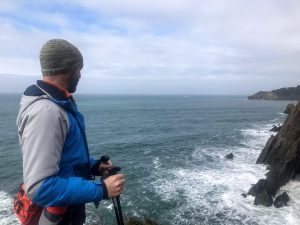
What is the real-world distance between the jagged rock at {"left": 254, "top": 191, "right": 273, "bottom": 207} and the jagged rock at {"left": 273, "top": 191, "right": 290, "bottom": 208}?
0.39 meters

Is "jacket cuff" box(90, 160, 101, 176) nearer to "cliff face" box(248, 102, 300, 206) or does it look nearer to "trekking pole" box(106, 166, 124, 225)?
"trekking pole" box(106, 166, 124, 225)

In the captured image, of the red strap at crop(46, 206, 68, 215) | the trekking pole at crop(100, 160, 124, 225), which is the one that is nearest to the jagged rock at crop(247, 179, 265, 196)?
the trekking pole at crop(100, 160, 124, 225)

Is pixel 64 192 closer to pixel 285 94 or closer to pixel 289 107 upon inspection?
pixel 289 107

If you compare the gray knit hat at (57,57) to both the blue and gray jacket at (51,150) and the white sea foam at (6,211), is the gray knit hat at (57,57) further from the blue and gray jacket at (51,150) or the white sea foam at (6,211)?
the white sea foam at (6,211)

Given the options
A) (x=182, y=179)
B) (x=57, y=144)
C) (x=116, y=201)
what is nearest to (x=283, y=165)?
(x=182, y=179)

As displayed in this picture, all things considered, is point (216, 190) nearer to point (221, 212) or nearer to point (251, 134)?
point (221, 212)

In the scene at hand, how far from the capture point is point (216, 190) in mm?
23500

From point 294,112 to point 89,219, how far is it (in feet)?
61.4

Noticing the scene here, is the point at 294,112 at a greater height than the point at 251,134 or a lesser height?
greater

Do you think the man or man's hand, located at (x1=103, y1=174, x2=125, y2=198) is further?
man's hand, located at (x1=103, y1=174, x2=125, y2=198)

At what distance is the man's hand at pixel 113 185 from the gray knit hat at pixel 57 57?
3.83ft

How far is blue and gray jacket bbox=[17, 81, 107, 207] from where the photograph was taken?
2553mm

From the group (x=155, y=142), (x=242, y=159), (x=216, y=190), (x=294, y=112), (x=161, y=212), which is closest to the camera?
(x=161, y=212)

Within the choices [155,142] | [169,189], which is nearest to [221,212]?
[169,189]
